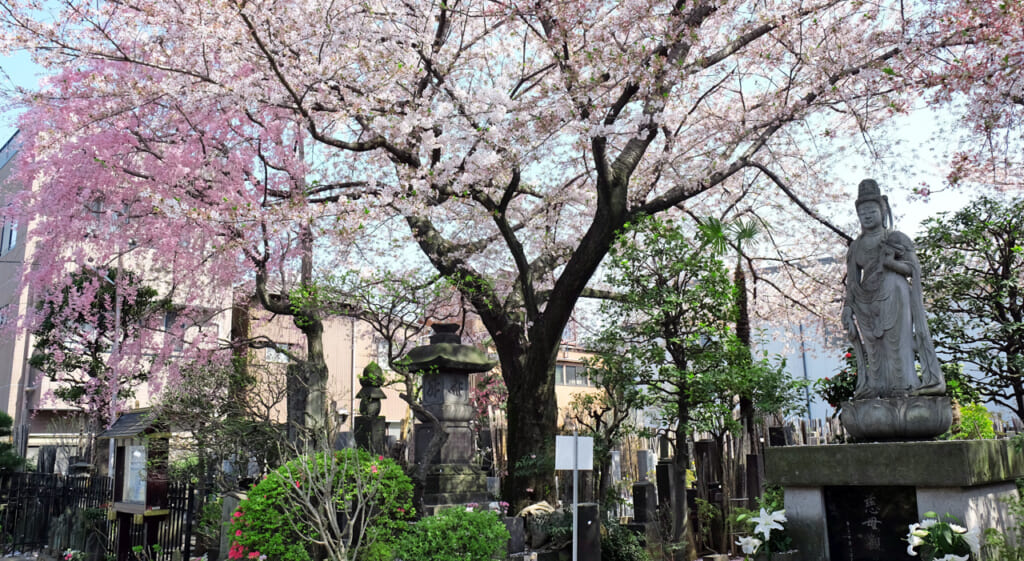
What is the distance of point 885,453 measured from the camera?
6125 millimetres

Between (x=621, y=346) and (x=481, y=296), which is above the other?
(x=481, y=296)

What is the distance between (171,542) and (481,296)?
584 cm

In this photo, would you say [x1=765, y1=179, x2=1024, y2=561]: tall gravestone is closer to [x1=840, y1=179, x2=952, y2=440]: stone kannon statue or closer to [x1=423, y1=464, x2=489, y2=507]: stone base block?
[x1=840, y1=179, x2=952, y2=440]: stone kannon statue

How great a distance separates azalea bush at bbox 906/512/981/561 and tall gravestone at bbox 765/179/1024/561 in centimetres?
39

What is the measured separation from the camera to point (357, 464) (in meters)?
7.52

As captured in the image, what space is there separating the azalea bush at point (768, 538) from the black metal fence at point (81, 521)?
6.69 meters

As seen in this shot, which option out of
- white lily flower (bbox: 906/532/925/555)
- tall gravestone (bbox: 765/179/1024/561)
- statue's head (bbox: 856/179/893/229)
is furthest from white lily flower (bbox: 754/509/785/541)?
statue's head (bbox: 856/179/893/229)

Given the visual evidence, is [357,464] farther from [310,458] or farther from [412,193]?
[412,193]

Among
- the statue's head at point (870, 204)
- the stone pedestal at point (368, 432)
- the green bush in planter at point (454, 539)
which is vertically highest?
the statue's head at point (870, 204)

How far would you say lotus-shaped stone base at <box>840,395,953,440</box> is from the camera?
6250mm

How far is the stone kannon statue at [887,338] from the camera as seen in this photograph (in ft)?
20.8

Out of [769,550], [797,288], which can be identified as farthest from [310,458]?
[797,288]

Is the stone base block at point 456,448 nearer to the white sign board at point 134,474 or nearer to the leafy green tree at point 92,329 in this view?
the white sign board at point 134,474

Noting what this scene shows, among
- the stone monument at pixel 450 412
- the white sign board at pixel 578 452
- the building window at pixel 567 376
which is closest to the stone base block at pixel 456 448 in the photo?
the stone monument at pixel 450 412
